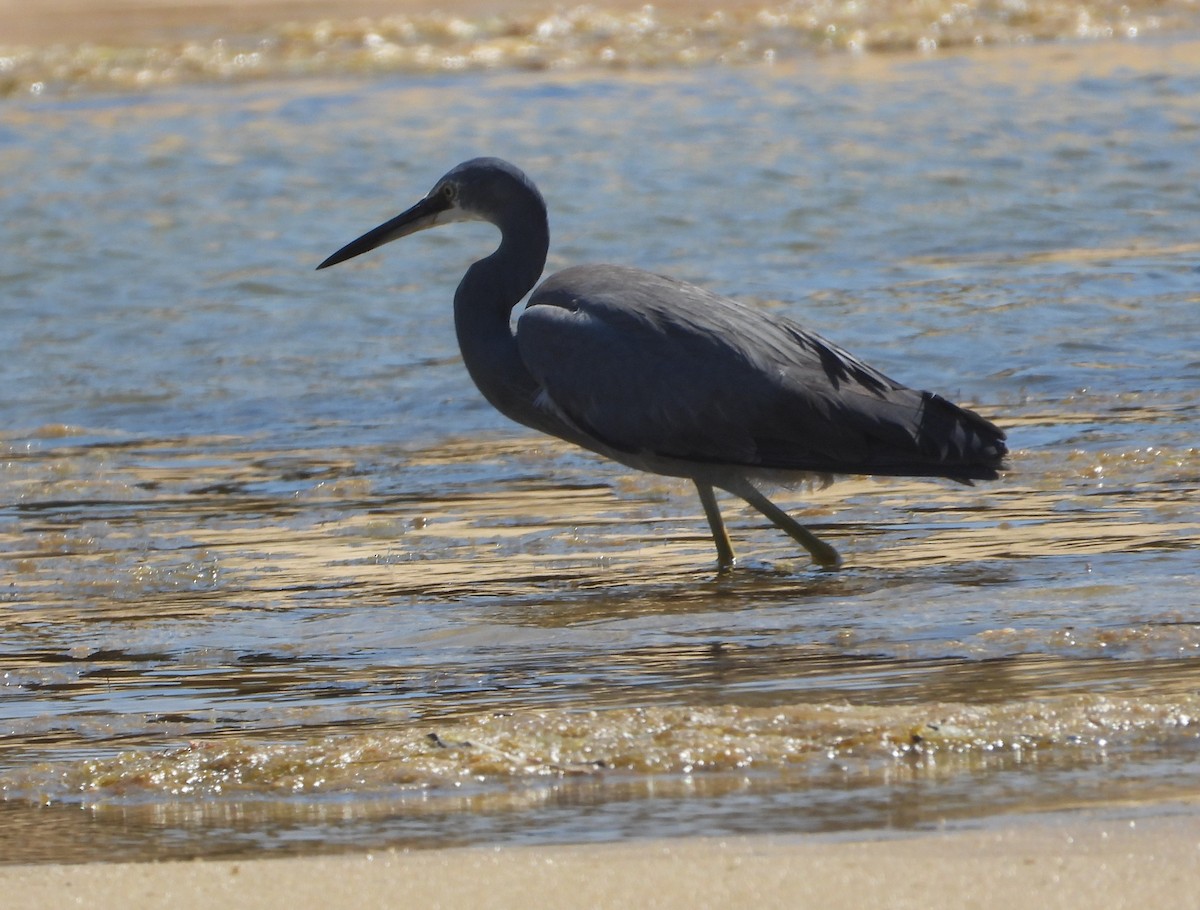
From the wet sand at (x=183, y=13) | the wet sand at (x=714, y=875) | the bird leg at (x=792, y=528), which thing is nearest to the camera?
the wet sand at (x=714, y=875)

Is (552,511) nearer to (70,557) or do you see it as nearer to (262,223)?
(70,557)

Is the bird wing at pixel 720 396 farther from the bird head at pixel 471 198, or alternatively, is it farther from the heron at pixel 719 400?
the bird head at pixel 471 198

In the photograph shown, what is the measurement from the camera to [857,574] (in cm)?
571

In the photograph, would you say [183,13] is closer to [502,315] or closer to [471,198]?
[471,198]

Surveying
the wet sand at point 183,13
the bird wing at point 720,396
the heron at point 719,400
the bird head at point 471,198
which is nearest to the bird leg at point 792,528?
the heron at point 719,400

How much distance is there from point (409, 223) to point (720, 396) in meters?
1.59

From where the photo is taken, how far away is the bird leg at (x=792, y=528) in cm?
586

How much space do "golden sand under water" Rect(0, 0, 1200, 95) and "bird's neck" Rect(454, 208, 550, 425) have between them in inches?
636

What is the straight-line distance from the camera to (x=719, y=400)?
6.06 meters

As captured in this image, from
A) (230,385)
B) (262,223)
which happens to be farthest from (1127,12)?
(230,385)

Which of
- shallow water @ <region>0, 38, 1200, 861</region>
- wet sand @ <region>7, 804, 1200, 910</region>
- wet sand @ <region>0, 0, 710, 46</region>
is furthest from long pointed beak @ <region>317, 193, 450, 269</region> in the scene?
wet sand @ <region>0, 0, 710, 46</region>

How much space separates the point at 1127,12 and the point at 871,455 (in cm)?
2143

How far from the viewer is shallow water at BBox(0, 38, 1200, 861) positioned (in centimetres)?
383

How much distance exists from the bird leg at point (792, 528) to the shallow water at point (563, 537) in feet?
0.34
